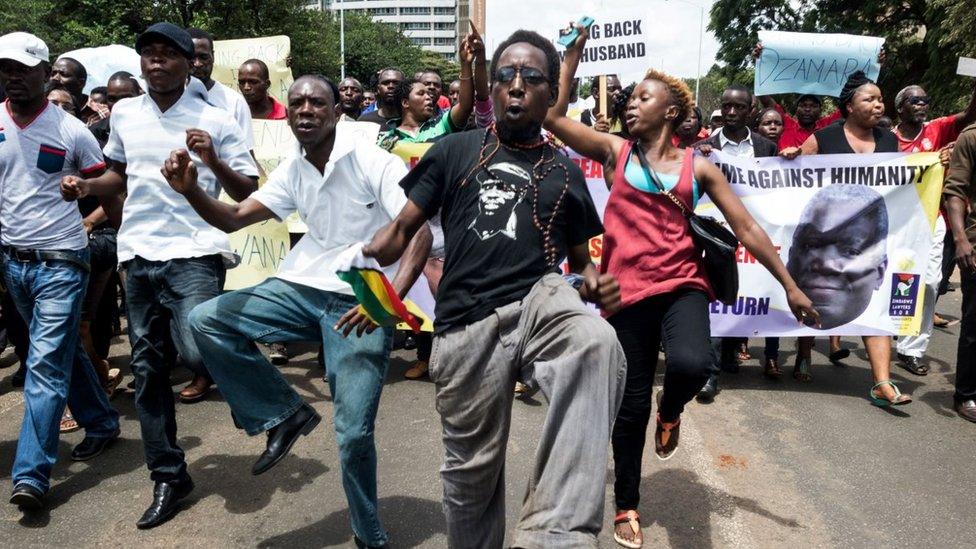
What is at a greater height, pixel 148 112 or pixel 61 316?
pixel 148 112

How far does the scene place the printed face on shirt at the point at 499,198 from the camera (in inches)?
102

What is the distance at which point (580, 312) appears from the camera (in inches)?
95.7

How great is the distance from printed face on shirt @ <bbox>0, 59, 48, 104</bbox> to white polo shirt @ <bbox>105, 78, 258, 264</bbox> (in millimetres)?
483

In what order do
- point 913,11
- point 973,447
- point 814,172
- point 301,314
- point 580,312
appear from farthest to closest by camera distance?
point 913,11 → point 814,172 → point 973,447 → point 301,314 → point 580,312

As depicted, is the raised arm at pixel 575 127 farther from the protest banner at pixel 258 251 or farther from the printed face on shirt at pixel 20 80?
the protest banner at pixel 258 251

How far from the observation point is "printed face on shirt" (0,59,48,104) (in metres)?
3.80

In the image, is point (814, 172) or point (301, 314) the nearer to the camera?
point (301, 314)

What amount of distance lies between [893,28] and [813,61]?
17824 mm

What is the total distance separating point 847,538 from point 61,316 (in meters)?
3.77

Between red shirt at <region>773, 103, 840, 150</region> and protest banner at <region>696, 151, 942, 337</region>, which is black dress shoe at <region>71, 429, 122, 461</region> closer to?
protest banner at <region>696, 151, 942, 337</region>

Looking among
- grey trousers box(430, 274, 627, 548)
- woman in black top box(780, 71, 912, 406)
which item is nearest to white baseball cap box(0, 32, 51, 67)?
grey trousers box(430, 274, 627, 548)

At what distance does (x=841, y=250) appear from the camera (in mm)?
5832

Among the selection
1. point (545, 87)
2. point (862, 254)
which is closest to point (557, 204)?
point (545, 87)

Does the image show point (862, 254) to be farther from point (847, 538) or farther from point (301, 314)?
point (301, 314)
